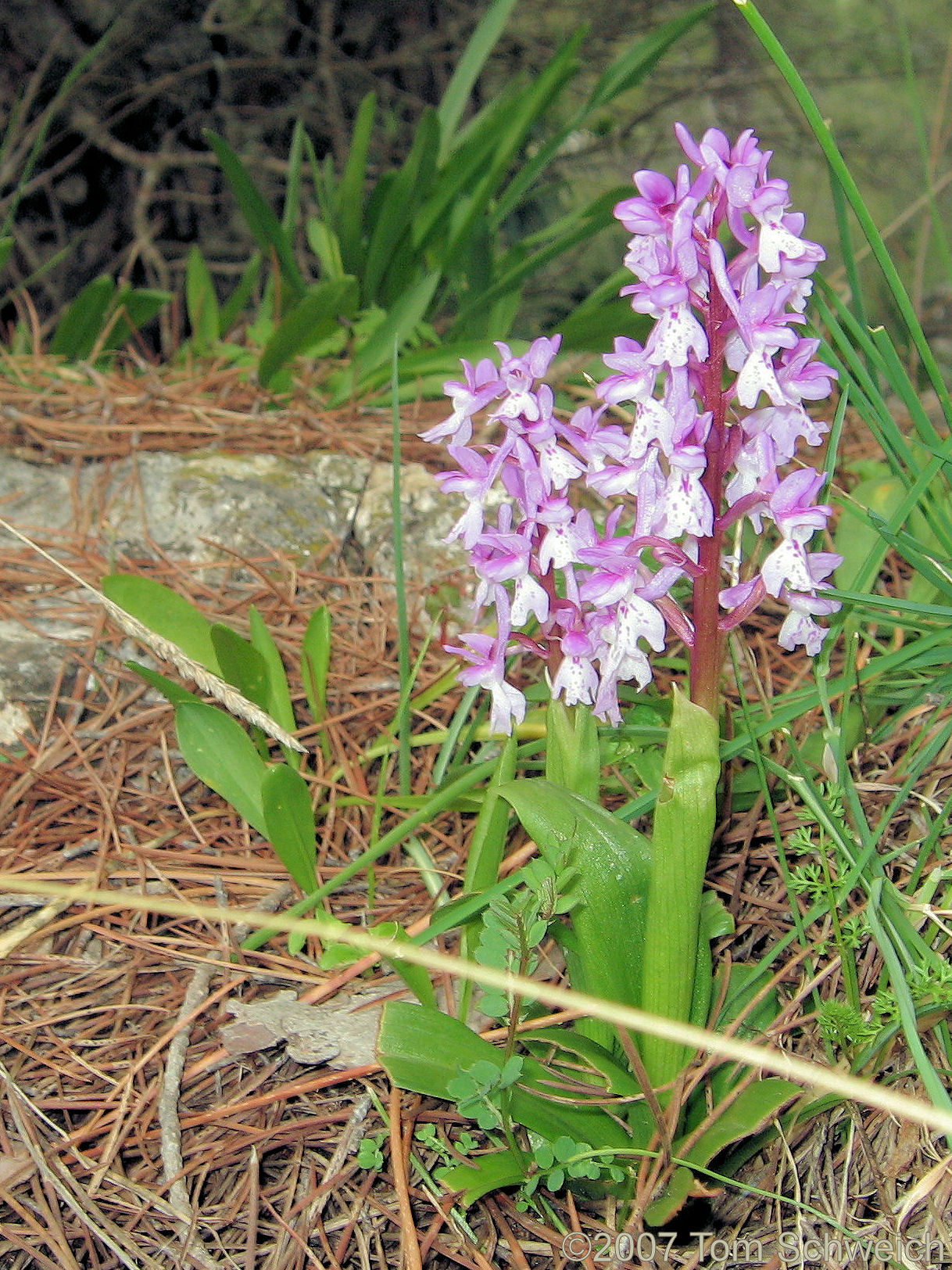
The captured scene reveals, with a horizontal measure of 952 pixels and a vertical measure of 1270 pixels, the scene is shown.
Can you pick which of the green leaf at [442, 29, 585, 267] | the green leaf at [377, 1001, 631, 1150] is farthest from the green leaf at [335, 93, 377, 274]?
the green leaf at [377, 1001, 631, 1150]

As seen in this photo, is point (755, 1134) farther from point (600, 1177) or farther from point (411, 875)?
point (411, 875)

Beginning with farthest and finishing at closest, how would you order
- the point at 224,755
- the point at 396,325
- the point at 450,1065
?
the point at 396,325 < the point at 224,755 < the point at 450,1065

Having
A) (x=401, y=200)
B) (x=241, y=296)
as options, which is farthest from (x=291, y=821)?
(x=241, y=296)

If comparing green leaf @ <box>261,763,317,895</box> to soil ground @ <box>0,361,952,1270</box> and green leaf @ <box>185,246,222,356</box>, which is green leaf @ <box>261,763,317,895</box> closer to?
soil ground @ <box>0,361,952,1270</box>

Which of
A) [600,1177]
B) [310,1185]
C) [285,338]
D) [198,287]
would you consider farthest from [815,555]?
[198,287]

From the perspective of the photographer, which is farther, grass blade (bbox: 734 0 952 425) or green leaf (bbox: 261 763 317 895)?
green leaf (bbox: 261 763 317 895)

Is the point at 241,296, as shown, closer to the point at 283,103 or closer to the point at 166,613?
the point at 283,103
